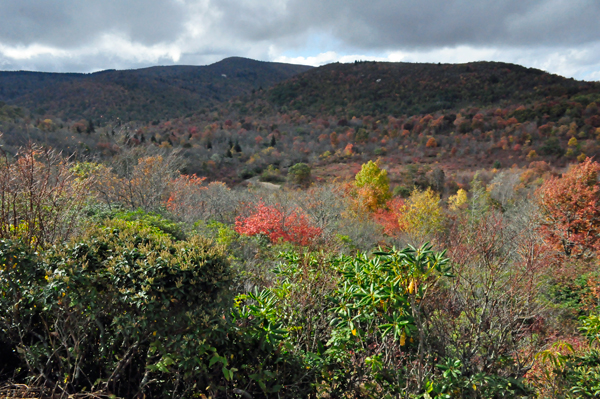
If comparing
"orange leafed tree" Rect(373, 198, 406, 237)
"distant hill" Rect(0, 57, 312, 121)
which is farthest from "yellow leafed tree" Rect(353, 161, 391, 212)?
"distant hill" Rect(0, 57, 312, 121)

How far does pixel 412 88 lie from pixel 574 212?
73950mm

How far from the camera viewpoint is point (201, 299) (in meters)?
2.49

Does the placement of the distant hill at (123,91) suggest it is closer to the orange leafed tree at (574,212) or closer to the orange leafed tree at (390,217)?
the orange leafed tree at (390,217)

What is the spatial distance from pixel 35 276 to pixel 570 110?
7121 cm

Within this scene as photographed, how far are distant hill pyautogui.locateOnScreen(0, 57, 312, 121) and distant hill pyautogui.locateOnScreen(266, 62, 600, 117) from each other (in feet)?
74.4

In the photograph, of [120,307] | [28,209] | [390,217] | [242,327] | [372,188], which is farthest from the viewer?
[372,188]

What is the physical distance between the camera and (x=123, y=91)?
74.1 meters

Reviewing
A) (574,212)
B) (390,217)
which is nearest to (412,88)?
(390,217)

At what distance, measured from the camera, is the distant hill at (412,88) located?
6969 centimetres

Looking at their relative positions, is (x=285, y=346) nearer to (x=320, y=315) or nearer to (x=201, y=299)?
(x=320, y=315)

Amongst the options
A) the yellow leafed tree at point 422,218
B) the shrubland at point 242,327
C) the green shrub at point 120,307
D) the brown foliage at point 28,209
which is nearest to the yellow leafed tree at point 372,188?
the yellow leafed tree at point 422,218

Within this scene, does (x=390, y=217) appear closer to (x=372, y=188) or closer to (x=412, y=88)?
(x=372, y=188)

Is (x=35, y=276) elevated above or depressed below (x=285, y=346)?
above

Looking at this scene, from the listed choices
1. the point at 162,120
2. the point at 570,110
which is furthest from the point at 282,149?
the point at 570,110
